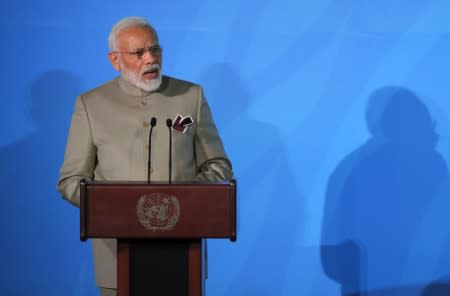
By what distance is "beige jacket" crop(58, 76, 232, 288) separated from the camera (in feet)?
8.21

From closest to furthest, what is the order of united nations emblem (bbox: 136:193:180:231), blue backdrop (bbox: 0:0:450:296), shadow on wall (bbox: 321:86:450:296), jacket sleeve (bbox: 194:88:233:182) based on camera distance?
united nations emblem (bbox: 136:193:180:231)
jacket sleeve (bbox: 194:88:233:182)
blue backdrop (bbox: 0:0:450:296)
shadow on wall (bbox: 321:86:450:296)

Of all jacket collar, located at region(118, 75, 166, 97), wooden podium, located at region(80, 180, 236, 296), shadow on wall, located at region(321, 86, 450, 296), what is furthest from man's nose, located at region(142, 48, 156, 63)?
shadow on wall, located at region(321, 86, 450, 296)

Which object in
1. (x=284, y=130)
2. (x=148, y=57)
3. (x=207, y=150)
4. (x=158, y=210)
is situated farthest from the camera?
(x=284, y=130)

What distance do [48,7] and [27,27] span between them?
0.44ft

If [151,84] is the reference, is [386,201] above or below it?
below

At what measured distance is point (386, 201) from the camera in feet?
12.3

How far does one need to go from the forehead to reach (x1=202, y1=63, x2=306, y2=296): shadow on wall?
1.12 meters

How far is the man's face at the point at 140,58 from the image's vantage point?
2.49m

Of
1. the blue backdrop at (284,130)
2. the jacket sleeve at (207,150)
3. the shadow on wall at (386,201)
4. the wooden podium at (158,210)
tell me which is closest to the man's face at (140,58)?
the jacket sleeve at (207,150)

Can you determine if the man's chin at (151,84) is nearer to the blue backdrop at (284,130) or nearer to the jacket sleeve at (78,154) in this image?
the jacket sleeve at (78,154)

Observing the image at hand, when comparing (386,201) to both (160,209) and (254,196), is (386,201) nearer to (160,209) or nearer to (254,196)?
(254,196)

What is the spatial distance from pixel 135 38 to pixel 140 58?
7 cm

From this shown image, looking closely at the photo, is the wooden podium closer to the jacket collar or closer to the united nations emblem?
the united nations emblem

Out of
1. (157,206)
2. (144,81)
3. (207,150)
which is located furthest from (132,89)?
(157,206)
